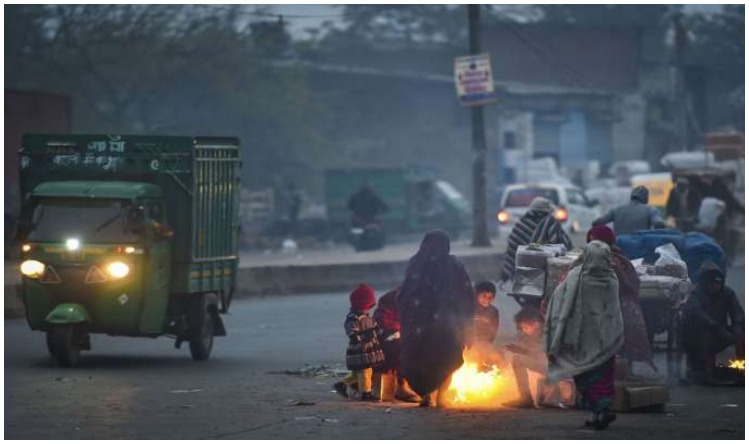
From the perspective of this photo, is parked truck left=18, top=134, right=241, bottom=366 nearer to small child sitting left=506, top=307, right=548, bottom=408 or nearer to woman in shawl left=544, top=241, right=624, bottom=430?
small child sitting left=506, top=307, right=548, bottom=408

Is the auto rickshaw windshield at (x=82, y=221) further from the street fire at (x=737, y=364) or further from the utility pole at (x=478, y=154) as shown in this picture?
the utility pole at (x=478, y=154)

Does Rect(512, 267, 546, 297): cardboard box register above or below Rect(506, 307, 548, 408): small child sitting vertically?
above

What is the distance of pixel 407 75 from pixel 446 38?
63.6ft

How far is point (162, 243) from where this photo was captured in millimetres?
16594

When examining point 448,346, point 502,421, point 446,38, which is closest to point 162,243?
point 448,346

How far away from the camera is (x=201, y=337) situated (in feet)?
56.4

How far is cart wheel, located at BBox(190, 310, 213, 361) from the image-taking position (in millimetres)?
17156

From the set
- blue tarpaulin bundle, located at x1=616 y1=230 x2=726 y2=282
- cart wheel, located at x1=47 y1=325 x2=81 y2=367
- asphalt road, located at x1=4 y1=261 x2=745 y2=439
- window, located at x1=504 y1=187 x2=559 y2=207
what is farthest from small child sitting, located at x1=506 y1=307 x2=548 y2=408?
window, located at x1=504 y1=187 x2=559 y2=207

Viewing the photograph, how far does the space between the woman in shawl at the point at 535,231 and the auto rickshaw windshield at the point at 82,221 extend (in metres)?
3.96

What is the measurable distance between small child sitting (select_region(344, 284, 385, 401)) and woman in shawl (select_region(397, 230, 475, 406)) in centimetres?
30

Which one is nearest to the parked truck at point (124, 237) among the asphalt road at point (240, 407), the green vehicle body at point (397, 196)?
the asphalt road at point (240, 407)

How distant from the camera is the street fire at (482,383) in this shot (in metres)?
13.0

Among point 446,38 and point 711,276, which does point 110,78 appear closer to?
point 446,38

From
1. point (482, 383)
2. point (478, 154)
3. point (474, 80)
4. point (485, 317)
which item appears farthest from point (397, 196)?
point (482, 383)
